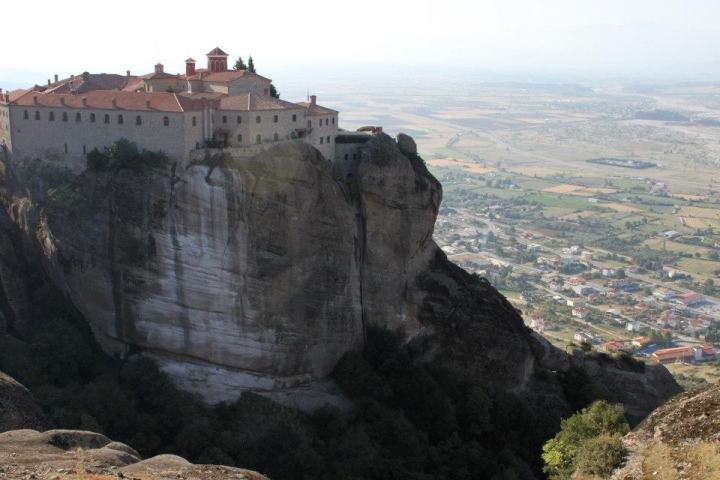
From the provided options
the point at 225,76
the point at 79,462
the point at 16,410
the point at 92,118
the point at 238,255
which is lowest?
the point at 16,410

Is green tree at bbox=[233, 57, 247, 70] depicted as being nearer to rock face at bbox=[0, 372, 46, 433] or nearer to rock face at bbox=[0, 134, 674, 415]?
rock face at bbox=[0, 134, 674, 415]

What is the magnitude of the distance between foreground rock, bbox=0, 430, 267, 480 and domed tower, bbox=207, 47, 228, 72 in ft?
95.5

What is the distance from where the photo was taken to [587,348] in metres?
50.9

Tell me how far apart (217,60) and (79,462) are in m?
32.7

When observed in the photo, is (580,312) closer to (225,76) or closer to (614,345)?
(614,345)

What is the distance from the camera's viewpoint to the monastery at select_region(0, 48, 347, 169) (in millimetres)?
38844

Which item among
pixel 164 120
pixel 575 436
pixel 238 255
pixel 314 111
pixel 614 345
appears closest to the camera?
pixel 575 436

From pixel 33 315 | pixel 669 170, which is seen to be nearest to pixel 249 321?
pixel 33 315

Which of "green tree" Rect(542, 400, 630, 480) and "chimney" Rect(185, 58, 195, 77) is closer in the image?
"green tree" Rect(542, 400, 630, 480)

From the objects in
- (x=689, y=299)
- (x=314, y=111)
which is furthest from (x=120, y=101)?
(x=689, y=299)

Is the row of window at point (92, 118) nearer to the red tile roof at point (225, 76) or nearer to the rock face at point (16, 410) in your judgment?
the red tile roof at point (225, 76)

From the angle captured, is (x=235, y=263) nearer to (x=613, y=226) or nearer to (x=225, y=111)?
(x=225, y=111)

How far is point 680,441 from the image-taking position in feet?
60.4

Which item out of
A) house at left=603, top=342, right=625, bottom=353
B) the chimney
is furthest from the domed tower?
house at left=603, top=342, right=625, bottom=353
